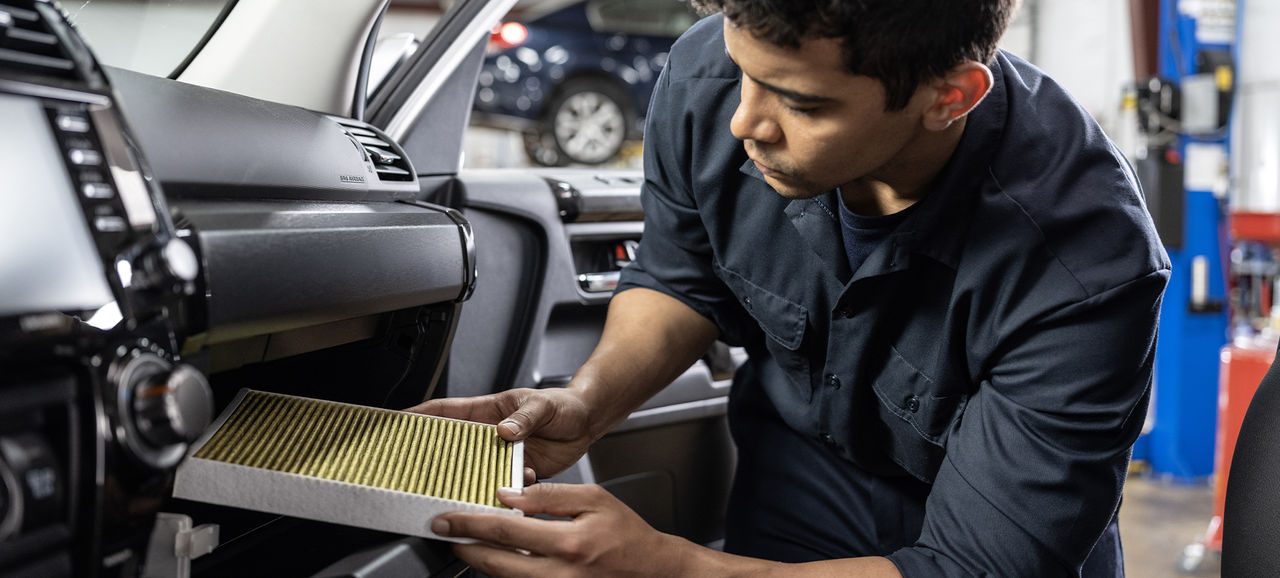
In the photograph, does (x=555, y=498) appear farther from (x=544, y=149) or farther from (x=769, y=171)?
(x=544, y=149)

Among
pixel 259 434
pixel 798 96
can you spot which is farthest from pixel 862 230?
pixel 259 434

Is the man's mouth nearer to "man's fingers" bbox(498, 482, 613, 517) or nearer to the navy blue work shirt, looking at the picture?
the navy blue work shirt

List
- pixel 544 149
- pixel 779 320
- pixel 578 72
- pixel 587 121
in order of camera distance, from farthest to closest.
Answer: pixel 544 149
pixel 587 121
pixel 578 72
pixel 779 320

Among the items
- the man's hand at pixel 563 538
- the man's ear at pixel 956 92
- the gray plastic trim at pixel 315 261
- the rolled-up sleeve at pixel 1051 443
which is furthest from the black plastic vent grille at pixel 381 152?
the rolled-up sleeve at pixel 1051 443

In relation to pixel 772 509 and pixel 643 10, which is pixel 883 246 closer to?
pixel 772 509

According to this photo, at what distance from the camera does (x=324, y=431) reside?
81cm

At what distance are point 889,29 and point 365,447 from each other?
52 cm

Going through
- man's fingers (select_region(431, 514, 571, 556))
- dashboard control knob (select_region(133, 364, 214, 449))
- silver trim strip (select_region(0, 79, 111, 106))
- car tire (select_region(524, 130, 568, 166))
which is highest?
silver trim strip (select_region(0, 79, 111, 106))

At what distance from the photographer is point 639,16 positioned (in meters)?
6.01

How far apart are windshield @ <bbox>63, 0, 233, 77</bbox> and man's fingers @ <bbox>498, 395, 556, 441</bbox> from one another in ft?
1.85

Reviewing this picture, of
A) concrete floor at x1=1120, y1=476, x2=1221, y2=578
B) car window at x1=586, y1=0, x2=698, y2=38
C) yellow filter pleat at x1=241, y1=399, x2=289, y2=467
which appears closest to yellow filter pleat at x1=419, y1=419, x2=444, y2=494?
yellow filter pleat at x1=241, y1=399, x2=289, y2=467

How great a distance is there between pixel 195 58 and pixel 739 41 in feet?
2.18

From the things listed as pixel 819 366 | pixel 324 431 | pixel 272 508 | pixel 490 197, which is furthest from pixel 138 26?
pixel 819 366

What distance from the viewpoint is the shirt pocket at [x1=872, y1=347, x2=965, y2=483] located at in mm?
1072
